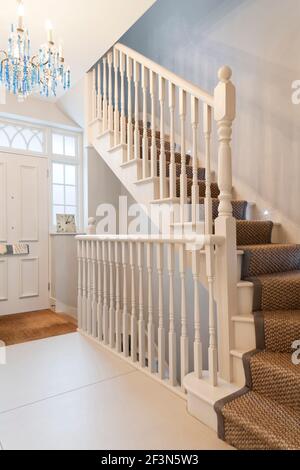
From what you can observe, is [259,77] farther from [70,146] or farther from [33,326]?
[33,326]

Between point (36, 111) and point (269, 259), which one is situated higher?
point (36, 111)

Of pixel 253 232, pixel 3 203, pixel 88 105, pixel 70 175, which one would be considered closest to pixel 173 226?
pixel 253 232

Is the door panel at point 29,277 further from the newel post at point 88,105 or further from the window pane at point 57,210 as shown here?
the newel post at point 88,105

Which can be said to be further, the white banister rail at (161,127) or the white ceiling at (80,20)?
the white ceiling at (80,20)

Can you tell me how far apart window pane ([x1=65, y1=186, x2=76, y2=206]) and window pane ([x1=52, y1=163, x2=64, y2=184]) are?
147 mm

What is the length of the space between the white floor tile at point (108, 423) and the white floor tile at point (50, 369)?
0.12 metres

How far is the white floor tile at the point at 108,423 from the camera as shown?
1283mm

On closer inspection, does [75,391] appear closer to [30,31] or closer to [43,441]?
[43,441]

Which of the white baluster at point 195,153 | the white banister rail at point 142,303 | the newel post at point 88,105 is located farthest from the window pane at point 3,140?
the white baluster at point 195,153

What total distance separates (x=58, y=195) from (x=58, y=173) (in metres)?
0.32

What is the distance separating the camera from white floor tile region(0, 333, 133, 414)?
67.2 inches

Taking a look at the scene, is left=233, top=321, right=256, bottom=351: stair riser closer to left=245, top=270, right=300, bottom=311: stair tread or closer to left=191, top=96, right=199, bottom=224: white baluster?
left=245, top=270, right=300, bottom=311: stair tread

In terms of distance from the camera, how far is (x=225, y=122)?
4.98ft

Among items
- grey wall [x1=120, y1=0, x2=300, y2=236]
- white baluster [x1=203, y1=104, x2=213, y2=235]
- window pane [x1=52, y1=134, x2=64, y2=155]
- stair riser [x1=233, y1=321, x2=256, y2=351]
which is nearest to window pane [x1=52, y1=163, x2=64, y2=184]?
window pane [x1=52, y1=134, x2=64, y2=155]
